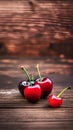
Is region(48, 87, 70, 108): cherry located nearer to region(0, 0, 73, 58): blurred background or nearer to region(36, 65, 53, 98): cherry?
region(36, 65, 53, 98): cherry

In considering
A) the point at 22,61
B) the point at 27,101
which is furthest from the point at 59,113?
the point at 22,61

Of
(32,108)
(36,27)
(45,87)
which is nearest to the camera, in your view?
(32,108)

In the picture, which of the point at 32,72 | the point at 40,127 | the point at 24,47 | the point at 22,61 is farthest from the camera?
the point at 24,47

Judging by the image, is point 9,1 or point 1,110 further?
point 9,1

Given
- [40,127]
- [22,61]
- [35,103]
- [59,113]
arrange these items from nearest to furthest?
[40,127] → [59,113] → [35,103] → [22,61]

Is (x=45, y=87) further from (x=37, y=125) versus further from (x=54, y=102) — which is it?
(x=37, y=125)

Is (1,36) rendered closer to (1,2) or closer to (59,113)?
(1,2)

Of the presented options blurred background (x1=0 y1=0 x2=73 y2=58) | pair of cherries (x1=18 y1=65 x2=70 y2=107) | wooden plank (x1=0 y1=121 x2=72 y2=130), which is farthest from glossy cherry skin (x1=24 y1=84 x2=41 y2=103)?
blurred background (x1=0 y1=0 x2=73 y2=58)

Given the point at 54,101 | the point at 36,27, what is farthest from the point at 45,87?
the point at 36,27
